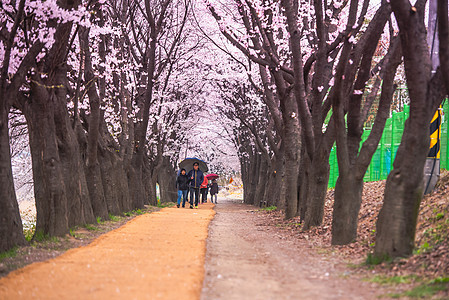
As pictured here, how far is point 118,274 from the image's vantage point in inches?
280

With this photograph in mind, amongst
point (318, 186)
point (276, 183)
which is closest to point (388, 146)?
point (276, 183)

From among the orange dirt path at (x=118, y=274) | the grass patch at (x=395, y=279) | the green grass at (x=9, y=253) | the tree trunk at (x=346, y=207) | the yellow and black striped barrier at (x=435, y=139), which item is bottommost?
the green grass at (x=9, y=253)

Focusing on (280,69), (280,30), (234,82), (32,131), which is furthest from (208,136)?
(32,131)

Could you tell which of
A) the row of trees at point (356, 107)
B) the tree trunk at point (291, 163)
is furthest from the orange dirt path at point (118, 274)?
the tree trunk at point (291, 163)

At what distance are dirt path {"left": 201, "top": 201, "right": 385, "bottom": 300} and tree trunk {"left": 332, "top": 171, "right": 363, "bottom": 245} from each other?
72 centimetres

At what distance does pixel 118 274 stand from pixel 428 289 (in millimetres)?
3599

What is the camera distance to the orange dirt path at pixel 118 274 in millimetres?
5953

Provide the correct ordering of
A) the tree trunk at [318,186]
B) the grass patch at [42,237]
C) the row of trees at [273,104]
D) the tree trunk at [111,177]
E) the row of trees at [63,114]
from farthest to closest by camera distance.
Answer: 1. the tree trunk at [111,177]
2. the tree trunk at [318,186]
3. the grass patch at [42,237]
4. the row of trees at [63,114]
5. the row of trees at [273,104]

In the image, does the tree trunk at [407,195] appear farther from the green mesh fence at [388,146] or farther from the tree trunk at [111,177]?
the tree trunk at [111,177]

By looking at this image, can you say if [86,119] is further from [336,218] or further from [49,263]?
[49,263]

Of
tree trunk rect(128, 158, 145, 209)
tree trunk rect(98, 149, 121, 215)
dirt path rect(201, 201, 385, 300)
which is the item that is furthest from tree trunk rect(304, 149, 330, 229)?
tree trunk rect(128, 158, 145, 209)

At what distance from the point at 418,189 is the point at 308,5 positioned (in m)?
11.0

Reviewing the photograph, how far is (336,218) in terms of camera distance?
1144cm

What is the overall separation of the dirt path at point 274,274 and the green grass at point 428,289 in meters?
0.35
